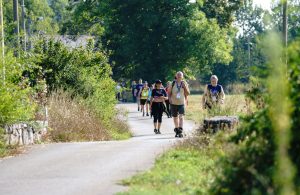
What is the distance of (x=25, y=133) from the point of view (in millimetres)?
16953

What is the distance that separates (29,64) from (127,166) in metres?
7.06

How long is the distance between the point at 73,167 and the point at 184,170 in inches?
91.1

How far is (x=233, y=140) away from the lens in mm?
6273

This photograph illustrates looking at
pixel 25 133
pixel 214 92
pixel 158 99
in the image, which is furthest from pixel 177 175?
pixel 158 99

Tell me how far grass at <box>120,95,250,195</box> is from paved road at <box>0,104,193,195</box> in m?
0.33

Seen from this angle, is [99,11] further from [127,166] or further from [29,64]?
[127,166]

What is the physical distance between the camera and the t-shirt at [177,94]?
21.1m

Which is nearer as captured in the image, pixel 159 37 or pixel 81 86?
pixel 81 86

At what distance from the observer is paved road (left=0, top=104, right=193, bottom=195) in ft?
33.6

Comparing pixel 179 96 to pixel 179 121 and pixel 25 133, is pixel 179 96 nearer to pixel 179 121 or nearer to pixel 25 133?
pixel 179 121

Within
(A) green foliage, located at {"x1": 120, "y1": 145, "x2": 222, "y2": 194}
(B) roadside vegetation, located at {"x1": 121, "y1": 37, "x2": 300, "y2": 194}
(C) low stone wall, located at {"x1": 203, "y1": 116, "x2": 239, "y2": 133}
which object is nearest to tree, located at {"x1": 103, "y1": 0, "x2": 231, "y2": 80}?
(C) low stone wall, located at {"x1": 203, "y1": 116, "x2": 239, "y2": 133}

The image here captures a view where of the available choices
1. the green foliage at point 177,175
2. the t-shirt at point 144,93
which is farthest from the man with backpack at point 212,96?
the t-shirt at point 144,93

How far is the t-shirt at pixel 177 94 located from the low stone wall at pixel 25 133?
3822 millimetres

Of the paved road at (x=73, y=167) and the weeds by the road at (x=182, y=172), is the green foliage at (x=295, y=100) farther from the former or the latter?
the paved road at (x=73, y=167)
